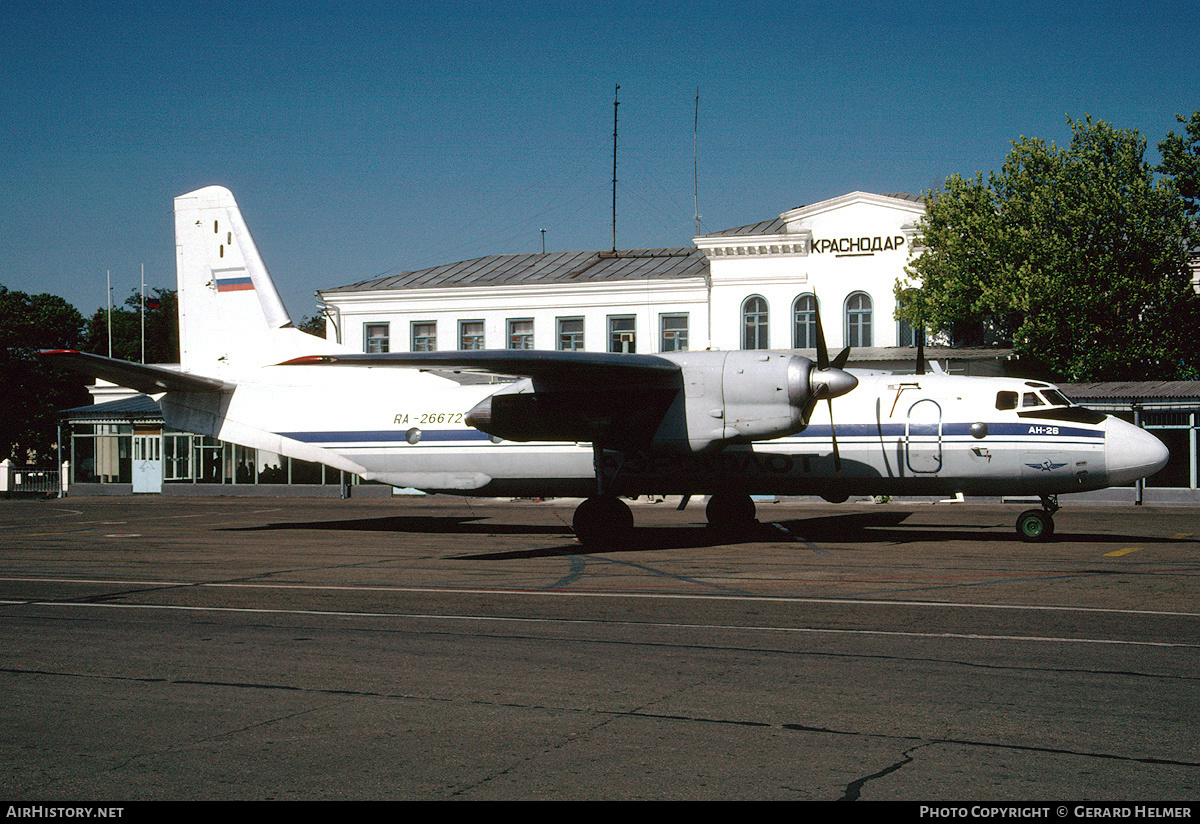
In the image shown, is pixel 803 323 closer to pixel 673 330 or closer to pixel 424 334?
pixel 673 330

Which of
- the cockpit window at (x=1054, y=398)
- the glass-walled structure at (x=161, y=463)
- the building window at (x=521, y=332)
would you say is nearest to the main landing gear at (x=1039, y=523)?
the cockpit window at (x=1054, y=398)

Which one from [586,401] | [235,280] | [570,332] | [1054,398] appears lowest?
[1054,398]

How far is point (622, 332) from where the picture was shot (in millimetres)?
45844

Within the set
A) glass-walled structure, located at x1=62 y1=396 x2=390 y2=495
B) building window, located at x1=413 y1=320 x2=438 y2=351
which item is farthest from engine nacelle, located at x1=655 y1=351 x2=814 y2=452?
building window, located at x1=413 y1=320 x2=438 y2=351

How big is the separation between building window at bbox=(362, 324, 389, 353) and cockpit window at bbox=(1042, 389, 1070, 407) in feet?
113

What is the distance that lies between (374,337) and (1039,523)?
35724mm

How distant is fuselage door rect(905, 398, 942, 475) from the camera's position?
20625 mm

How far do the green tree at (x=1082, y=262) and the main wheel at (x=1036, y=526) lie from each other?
20.3 m

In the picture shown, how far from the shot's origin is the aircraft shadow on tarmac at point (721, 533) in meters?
20.6

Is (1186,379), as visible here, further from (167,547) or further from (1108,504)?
(167,547)

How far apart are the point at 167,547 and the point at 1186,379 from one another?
38.6 meters

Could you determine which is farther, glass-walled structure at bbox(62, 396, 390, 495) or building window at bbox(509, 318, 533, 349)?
building window at bbox(509, 318, 533, 349)

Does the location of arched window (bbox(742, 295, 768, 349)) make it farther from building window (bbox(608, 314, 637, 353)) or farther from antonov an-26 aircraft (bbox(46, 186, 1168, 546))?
antonov an-26 aircraft (bbox(46, 186, 1168, 546))

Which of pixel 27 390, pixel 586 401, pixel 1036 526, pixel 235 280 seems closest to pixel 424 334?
pixel 235 280
